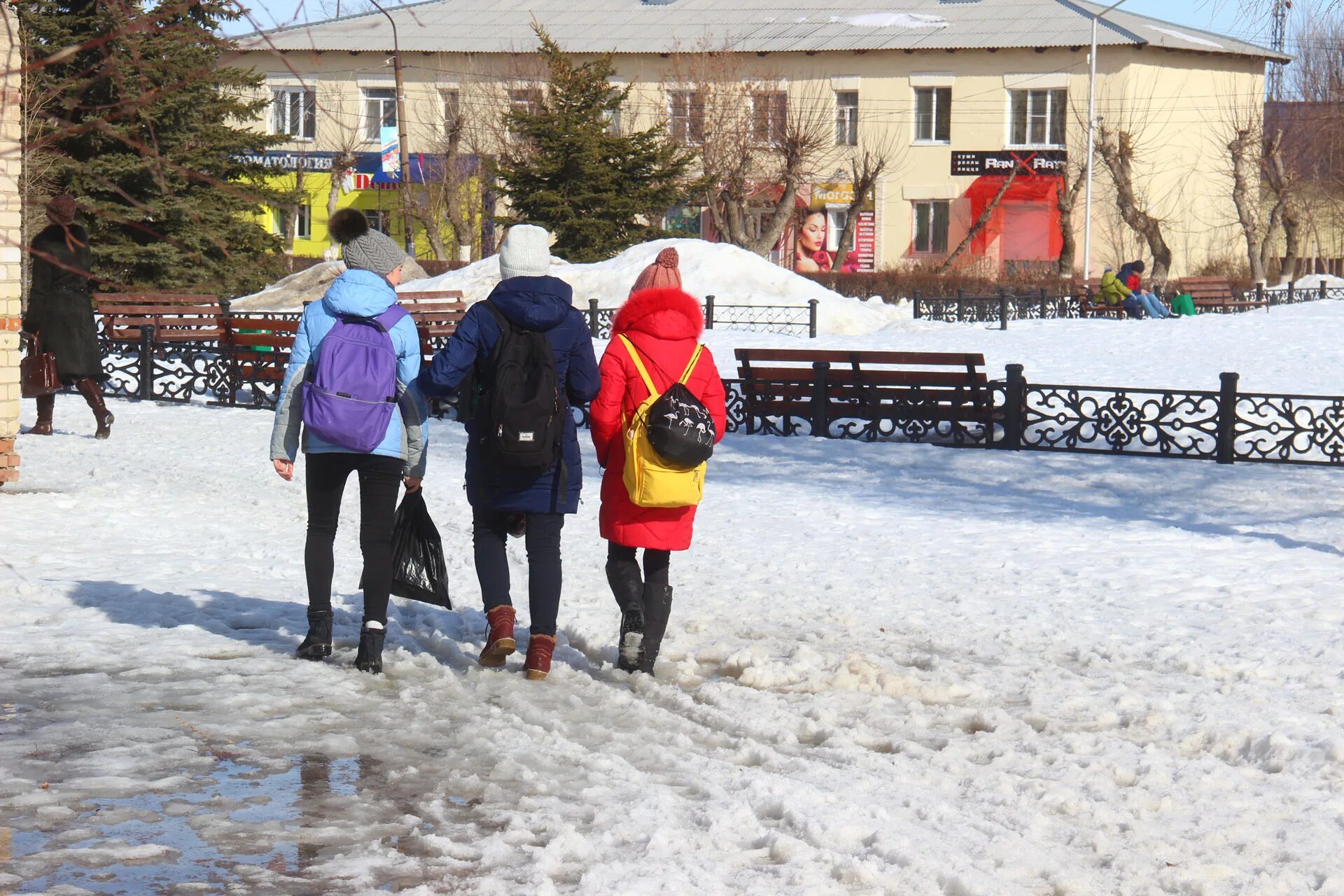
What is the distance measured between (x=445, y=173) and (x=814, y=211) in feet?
38.3

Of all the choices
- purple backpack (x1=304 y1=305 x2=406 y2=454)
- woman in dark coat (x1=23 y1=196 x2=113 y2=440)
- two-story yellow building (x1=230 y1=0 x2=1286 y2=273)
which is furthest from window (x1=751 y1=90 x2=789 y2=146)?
purple backpack (x1=304 y1=305 x2=406 y2=454)

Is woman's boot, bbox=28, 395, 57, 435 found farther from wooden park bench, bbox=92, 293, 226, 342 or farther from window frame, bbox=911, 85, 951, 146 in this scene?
window frame, bbox=911, 85, 951, 146

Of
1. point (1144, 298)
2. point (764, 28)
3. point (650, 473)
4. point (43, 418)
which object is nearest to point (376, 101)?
point (764, 28)

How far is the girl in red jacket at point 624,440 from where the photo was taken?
6.16 metres

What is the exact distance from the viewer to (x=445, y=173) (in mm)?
48812

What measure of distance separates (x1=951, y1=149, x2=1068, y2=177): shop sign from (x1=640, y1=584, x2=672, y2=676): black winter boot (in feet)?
142

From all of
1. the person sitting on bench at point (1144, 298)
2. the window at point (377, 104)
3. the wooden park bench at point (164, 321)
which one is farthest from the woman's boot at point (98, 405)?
the window at point (377, 104)

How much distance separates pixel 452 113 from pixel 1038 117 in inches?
717

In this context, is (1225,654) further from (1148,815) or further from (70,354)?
(70,354)

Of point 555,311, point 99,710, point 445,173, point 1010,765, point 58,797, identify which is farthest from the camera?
point 445,173

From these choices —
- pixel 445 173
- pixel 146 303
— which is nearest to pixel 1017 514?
pixel 146 303

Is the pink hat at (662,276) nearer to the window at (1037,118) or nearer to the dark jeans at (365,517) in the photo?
the dark jeans at (365,517)

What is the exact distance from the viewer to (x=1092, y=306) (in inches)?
1319

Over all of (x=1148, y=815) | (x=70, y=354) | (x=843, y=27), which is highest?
(x=843, y=27)
